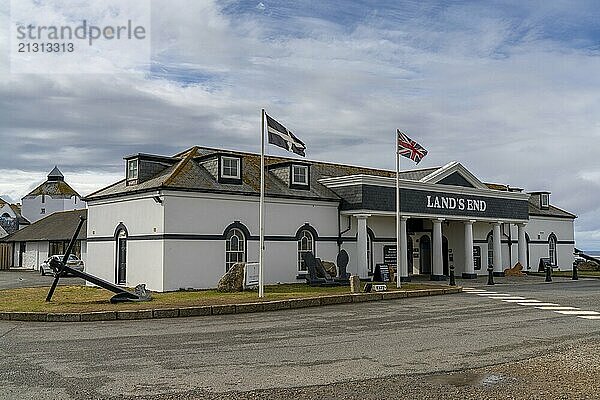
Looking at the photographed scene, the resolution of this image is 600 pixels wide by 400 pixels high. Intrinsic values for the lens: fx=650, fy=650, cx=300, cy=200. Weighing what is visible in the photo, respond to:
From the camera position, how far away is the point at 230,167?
27438 mm

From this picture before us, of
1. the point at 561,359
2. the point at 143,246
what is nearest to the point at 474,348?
the point at 561,359

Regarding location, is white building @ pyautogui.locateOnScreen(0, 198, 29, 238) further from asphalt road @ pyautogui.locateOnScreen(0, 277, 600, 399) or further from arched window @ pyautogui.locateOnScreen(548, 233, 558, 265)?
asphalt road @ pyautogui.locateOnScreen(0, 277, 600, 399)

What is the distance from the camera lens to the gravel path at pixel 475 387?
8.22m

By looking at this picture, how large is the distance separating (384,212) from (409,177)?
269 inches

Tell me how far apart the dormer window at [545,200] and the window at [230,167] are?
1096 inches

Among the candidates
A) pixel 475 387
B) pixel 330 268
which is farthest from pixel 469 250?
pixel 475 387

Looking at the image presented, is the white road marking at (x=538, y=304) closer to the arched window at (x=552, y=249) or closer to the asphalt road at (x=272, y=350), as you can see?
the asphalt road at (x=272, y=350)

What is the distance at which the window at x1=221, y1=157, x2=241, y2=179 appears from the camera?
27203mm

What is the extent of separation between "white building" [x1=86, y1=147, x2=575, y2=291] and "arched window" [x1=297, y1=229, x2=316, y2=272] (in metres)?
0.05

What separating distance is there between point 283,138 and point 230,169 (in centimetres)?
636

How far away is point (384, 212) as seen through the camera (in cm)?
3072

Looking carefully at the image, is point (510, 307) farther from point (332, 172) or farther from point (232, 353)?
point (332, 172)

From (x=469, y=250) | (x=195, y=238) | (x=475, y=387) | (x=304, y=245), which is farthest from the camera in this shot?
(x=469, y=250)

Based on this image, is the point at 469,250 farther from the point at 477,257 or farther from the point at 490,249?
the point at 490,249
